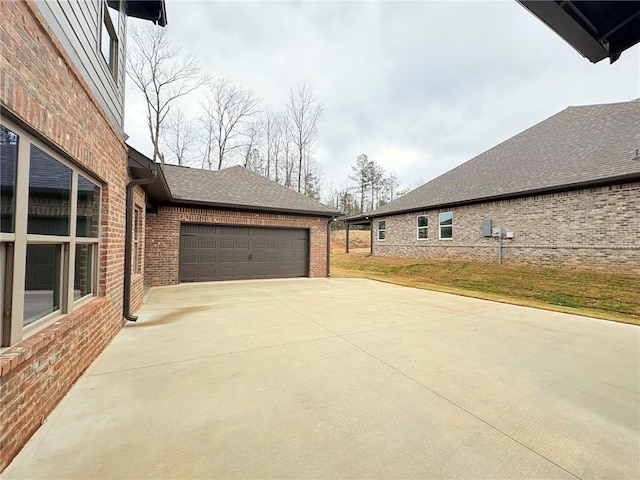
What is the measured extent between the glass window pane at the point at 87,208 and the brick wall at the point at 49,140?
16cm

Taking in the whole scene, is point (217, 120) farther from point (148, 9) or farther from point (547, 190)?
point (547, 190)

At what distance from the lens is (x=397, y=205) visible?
1830 centimetres

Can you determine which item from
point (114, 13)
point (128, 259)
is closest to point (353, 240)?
point (128, 259)

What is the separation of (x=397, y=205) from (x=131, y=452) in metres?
18.0

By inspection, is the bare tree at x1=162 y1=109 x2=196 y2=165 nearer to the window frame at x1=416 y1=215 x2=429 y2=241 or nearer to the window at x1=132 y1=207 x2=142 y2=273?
the window at x1=132 y1=207 x2=142 y2=273

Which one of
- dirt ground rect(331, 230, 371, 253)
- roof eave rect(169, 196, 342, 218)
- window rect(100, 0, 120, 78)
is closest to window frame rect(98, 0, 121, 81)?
window rect(100, 0, 120, 78)

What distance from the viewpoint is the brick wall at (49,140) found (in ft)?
5.60

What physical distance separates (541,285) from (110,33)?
1243cm

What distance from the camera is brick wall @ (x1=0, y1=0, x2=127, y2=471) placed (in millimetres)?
1707

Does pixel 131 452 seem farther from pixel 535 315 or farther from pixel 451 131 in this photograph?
pixel 451 131

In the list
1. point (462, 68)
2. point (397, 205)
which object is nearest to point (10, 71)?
point (462, 68)

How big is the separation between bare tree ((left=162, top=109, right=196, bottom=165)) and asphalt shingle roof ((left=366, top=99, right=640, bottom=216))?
51.7 feet

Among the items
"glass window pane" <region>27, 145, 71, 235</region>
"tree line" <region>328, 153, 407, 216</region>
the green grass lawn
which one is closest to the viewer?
"glass window pane" <region>27, 145, 71, 235</region>

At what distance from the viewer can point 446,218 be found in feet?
48.6
